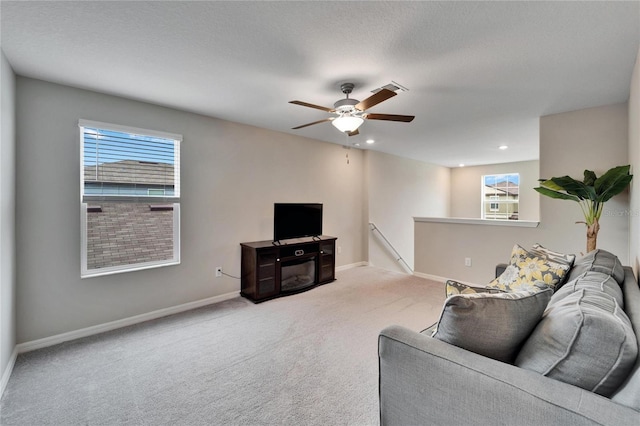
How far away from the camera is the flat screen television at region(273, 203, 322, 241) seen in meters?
4.12

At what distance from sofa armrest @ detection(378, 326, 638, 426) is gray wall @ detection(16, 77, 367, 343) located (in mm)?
3012

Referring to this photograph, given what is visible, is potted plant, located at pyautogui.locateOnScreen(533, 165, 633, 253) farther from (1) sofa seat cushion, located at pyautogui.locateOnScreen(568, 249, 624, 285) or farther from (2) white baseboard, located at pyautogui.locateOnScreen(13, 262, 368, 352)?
(2) white baseboard, located at pyautogui.locateOnScreen(13, 262, 368, 352)

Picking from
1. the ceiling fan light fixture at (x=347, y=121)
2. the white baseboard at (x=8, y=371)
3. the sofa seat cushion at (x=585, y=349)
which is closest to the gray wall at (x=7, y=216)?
the white baseboard at (x=8, y=371)

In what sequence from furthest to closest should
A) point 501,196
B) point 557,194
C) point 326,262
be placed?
point 501,196
point 326,262
point 557,194

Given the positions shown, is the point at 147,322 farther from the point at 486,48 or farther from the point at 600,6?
the point at 600,6

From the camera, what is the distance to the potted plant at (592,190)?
9.16ft

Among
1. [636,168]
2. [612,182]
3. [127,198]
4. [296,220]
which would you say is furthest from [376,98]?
[127,198]

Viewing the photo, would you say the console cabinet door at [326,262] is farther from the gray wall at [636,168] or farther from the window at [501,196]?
the window at [501,196]

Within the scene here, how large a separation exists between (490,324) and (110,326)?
3.48 meters

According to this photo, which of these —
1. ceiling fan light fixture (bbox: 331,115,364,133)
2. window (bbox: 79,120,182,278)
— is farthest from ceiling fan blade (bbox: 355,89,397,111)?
window (bbox: 79,120,182,278)

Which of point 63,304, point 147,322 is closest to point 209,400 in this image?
point 147,322

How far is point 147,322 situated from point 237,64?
2829mm

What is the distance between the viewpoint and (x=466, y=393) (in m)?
1.02

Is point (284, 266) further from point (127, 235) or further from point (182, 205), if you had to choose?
point (127, 235)
